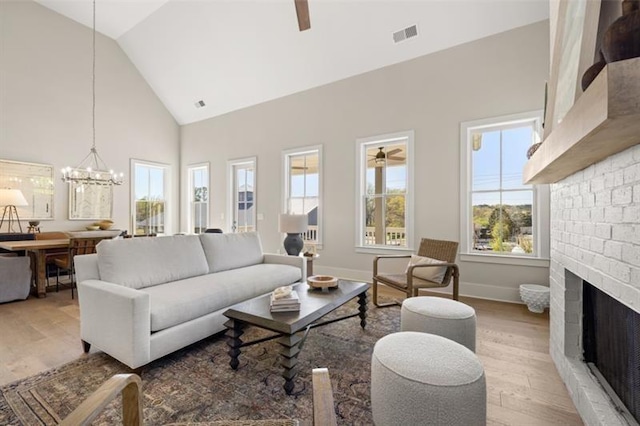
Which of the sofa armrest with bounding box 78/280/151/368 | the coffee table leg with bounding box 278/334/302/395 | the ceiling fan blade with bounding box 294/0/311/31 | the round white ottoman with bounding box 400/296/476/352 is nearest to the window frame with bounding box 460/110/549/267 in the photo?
the round white ottoman with bounding box 400/296/476/352

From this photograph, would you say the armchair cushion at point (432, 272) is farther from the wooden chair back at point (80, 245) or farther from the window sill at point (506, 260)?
the wooden chair back at point (80, 245)

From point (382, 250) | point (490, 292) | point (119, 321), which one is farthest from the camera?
point (382, 250)

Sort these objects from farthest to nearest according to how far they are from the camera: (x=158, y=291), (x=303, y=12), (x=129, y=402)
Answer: (x=303, y=12) < (x=158, y=291) < (x=129, y=402)

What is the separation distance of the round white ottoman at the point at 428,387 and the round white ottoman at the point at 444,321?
52 centimetres

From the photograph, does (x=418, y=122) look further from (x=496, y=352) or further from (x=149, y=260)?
(x=149, y=260)

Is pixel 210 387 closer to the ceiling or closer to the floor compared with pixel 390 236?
closer to the floor

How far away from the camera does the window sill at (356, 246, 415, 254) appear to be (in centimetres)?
432

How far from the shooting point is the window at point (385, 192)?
4336mm

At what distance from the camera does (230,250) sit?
336 cm

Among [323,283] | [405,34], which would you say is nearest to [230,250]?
[323,283]

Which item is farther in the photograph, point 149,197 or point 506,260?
point 149,197

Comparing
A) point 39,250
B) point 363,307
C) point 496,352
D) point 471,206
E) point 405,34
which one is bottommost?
point 496,352

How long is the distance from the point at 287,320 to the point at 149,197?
634cm

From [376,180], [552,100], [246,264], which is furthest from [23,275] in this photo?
[552,100]
